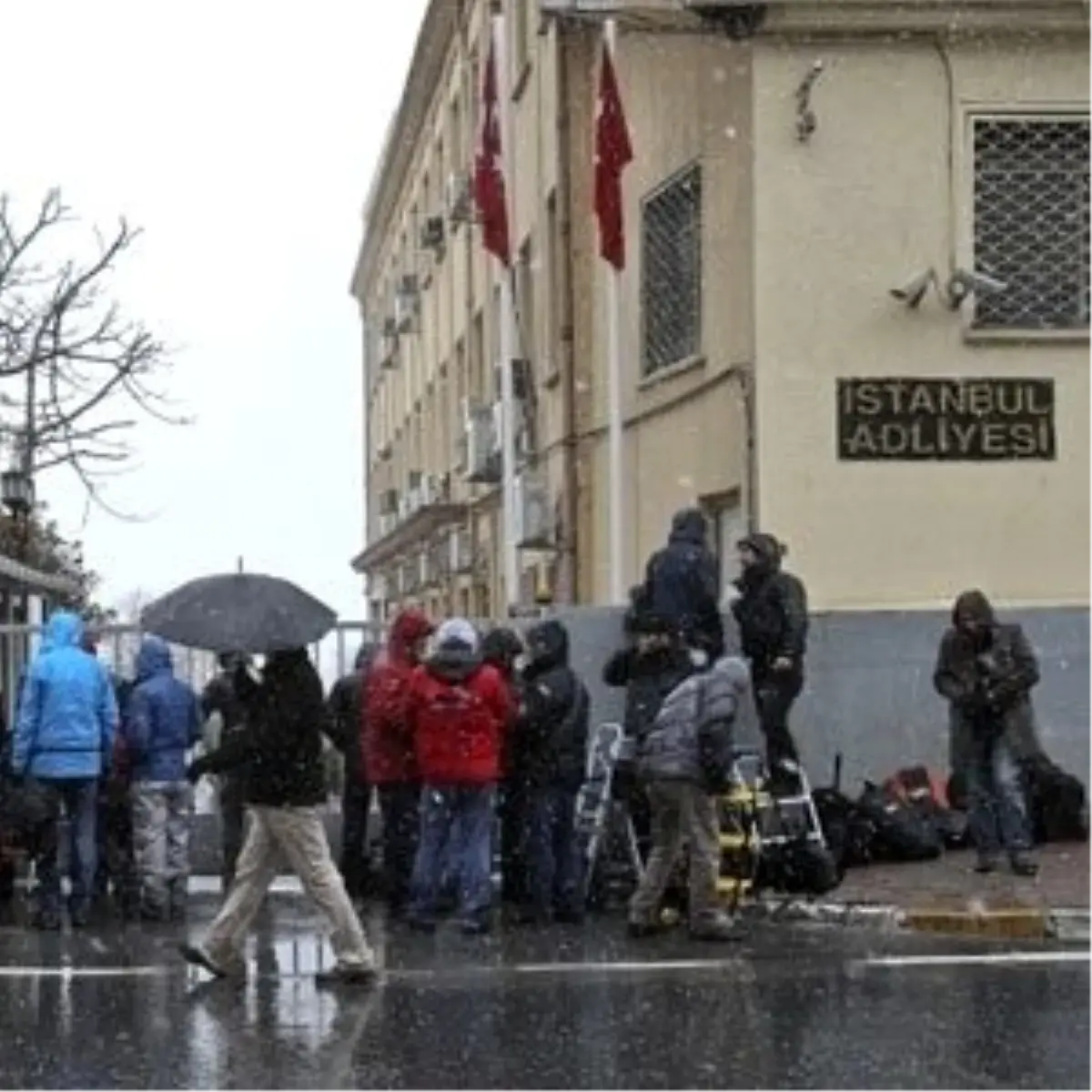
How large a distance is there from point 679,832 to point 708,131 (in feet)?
23.0

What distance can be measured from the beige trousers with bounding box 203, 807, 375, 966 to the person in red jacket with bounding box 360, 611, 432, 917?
2323 millimetres

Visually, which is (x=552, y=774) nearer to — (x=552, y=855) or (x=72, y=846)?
(x=552, y=855)

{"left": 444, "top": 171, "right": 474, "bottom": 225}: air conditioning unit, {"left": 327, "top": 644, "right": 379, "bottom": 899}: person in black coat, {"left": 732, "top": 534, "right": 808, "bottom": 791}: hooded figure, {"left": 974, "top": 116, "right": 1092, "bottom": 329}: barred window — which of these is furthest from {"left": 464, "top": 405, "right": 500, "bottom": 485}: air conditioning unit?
{"left": 732, "top": 534, "right": 808, "bottom": 791}: hooded figure

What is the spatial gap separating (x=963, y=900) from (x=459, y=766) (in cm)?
288

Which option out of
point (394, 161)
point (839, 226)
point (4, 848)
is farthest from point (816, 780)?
point (394, 161)

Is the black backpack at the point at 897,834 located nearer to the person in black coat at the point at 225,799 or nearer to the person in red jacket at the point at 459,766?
the person in red jacket at the point at 459,766

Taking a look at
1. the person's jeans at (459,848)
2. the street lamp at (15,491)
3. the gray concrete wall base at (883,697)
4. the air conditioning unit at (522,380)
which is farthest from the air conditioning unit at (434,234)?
the person's jeans at (459,848)

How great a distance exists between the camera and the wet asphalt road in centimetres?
1003

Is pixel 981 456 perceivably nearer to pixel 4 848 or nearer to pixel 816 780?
pixel 816 780

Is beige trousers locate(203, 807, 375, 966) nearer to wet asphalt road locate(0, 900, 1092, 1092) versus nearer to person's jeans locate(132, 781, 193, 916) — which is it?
wet asphalt road locate(0, 900, 1092, 1092)

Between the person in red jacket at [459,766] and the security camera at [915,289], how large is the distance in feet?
16.4

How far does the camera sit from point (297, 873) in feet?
42.5

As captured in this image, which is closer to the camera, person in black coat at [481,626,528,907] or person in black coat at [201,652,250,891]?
person in black coat at [481,626,528,907]

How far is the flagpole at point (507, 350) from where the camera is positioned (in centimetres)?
2432
